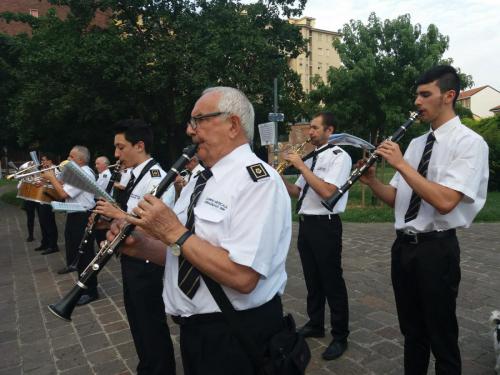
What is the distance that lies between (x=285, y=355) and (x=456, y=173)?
1587 mm

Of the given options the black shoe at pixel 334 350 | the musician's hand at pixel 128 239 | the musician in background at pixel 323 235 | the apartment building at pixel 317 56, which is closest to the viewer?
the musician's hand at pixel 128 239

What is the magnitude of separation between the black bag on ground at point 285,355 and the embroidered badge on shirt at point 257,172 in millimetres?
811

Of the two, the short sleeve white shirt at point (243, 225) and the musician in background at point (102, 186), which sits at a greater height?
the short sleeve white shirt at point (243, 225)

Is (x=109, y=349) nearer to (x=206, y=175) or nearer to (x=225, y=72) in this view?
(x=206, y=175)

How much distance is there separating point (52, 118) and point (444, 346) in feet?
54.5

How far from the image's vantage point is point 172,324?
463 cm

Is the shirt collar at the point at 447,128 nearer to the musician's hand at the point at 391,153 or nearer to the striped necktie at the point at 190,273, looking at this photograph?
the musician's hand at the point at 391,153

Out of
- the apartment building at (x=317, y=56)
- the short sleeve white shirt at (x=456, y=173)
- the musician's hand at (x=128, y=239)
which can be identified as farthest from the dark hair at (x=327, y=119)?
the apartment building at (x=317, y=56)

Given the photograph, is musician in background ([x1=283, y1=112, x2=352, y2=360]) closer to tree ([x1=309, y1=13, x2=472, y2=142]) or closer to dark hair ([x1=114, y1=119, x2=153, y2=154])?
dark hair ([x1=114, y1=119, x2=153, y2=154])

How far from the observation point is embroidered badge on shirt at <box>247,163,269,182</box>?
1.81 metres

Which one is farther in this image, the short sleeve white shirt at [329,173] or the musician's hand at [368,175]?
the short sleeve white shirt at [329,173]

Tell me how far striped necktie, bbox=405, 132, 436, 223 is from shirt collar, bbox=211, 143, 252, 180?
1.44m

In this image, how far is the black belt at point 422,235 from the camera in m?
2.65

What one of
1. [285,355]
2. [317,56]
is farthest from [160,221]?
[317,56]
